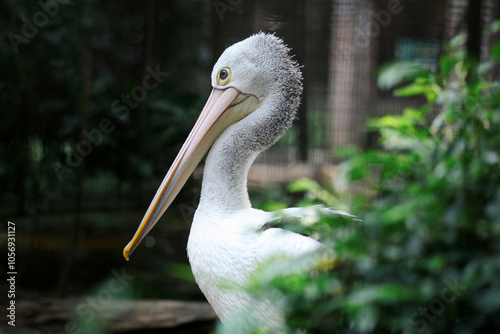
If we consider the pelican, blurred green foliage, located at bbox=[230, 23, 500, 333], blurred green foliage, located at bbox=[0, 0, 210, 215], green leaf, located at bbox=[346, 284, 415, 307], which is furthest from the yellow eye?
green leaf, located at bbox=[346, 284, 415, 307]

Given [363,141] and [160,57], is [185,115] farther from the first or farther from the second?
[363,141]

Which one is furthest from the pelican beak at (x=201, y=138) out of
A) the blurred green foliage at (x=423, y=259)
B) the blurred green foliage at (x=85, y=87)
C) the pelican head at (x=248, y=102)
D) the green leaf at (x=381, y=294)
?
the green leaf at (x=381, y=294)

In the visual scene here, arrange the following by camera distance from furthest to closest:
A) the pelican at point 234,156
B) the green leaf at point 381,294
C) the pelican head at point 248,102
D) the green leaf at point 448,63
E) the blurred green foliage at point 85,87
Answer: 1. the blurred green foliage at point 85,87
2. the pelican head at point 248,102
3. the pelican at point 234,156
4. the green leaf at point 448,63
5. the green leaf at point 381,294

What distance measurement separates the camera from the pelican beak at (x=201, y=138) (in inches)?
79.9

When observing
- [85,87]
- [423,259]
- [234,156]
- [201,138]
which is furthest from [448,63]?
[85,87]

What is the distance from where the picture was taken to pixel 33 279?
2.96 meters

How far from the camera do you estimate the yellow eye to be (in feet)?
6.57

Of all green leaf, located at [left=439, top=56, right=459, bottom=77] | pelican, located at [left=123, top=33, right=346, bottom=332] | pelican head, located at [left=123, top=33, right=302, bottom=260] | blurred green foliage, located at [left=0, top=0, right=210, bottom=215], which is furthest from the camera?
blurred green foliage, located at [left=0, top=0, right=210, bottom=215]

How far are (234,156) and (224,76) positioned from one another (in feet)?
0.95

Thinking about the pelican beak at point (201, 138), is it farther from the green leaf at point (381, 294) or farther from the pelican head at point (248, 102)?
the green leaf at point (381, 294)

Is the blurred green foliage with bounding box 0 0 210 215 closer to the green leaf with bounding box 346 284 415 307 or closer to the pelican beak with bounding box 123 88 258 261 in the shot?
the pelican beak with bounding box 123 88 258 261

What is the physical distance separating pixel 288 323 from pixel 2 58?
250cm

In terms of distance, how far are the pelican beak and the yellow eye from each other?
3cm

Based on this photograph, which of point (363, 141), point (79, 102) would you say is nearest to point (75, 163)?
point (79, 102)
